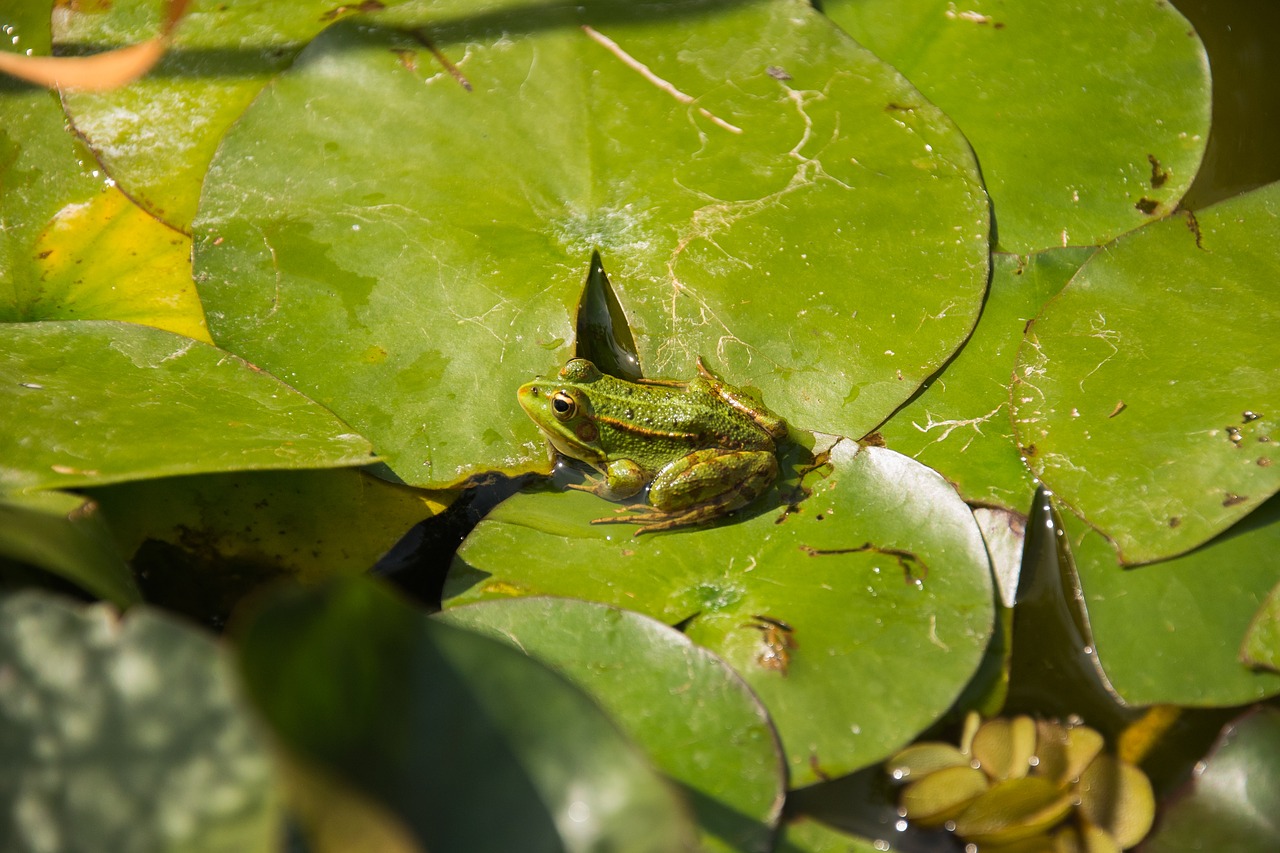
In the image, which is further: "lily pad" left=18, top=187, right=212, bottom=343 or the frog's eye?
"lily pad" left=18, top=187, right=212, bottom=343

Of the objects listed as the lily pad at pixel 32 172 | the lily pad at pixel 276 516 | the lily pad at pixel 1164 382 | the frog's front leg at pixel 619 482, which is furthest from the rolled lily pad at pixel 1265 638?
the lily pad at pixel 32 172

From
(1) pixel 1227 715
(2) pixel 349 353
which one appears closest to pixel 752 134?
(2) pixel 349 353

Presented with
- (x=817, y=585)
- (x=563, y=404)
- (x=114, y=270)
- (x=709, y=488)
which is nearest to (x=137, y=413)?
(x=114, y=270)

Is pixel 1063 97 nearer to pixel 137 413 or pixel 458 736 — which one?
pixel 458 736

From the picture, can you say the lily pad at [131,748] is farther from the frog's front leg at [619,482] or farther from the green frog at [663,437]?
the frog's front leg at [619,482]

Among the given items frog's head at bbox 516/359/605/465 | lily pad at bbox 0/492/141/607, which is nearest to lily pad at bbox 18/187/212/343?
lily pad at bbox 0/492/141/607

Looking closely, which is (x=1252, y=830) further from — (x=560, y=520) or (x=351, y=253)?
(x=351, y=253)

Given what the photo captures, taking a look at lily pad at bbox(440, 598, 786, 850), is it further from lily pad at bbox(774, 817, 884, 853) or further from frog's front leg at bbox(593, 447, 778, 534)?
frog's front leg at bbox(593, 447, 778, 534)
